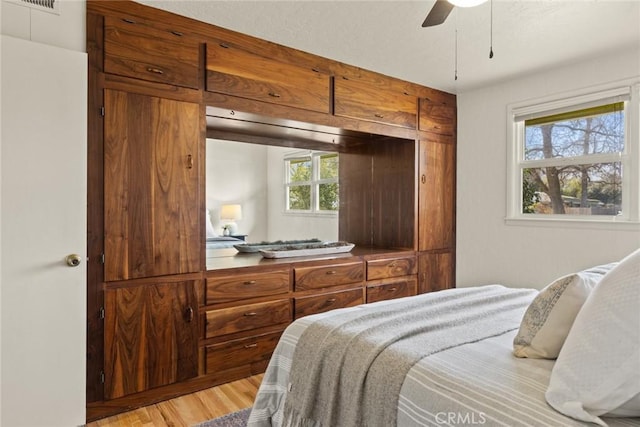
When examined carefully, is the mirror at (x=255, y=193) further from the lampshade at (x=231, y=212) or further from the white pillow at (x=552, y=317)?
the white pillow at (x=552, y=317)

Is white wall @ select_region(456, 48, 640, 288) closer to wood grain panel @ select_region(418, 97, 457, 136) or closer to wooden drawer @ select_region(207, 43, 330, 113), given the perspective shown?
wood grain panel @ select_region(418, 97, 457, 136)

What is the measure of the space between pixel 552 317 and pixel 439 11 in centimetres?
143

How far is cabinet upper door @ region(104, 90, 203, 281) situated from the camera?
2289 millimetres

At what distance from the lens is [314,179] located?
12.4 ft

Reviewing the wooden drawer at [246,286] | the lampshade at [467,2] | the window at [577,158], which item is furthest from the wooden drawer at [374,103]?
the lampshade at [467,2]

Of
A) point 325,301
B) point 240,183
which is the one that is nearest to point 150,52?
point 240,183

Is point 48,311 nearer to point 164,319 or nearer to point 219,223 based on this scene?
point 164,319

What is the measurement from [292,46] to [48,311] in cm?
232

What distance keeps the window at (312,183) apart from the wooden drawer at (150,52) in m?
1.26

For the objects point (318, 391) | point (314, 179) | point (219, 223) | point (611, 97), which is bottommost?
point (318, 391)

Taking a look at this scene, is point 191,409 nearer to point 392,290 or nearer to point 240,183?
point 240,183

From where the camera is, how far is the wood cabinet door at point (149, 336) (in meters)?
2.29

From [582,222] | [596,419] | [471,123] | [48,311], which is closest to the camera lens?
[596,419]

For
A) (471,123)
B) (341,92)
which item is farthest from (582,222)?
(341,92)
